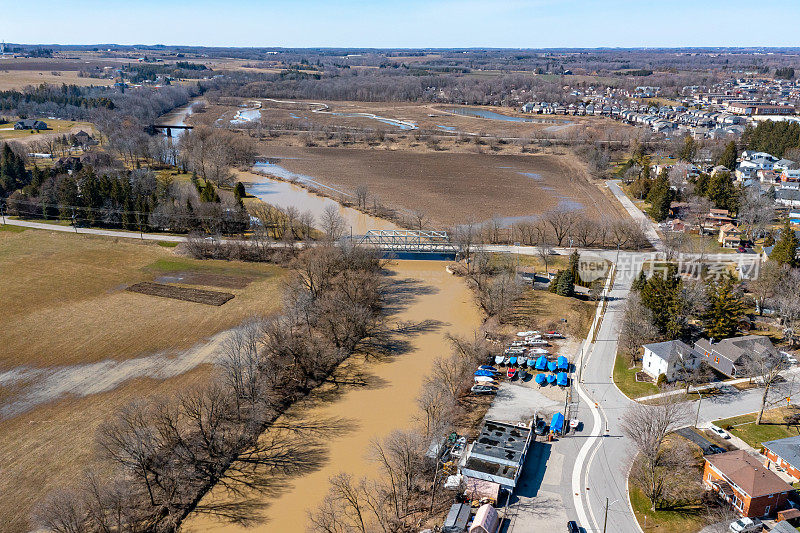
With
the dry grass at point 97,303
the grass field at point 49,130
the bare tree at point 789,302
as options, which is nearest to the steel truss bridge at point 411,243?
the dry grass at point 97,303

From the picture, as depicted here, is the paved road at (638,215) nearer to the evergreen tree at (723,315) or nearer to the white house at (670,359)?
the evergreen tree at (723,315)

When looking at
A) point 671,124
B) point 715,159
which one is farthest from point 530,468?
point 671,124

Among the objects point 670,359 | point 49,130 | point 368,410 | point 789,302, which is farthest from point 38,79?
point 789,302

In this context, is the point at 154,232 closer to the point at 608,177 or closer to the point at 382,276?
the point at 382,276

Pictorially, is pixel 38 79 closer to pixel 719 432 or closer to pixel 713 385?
pixel 713 385

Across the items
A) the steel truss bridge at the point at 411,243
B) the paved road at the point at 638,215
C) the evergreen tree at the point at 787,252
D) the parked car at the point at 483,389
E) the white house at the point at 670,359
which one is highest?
the evergreen tree at the point at 787,252

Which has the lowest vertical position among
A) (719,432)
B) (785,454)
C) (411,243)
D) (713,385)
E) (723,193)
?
(719,432)
